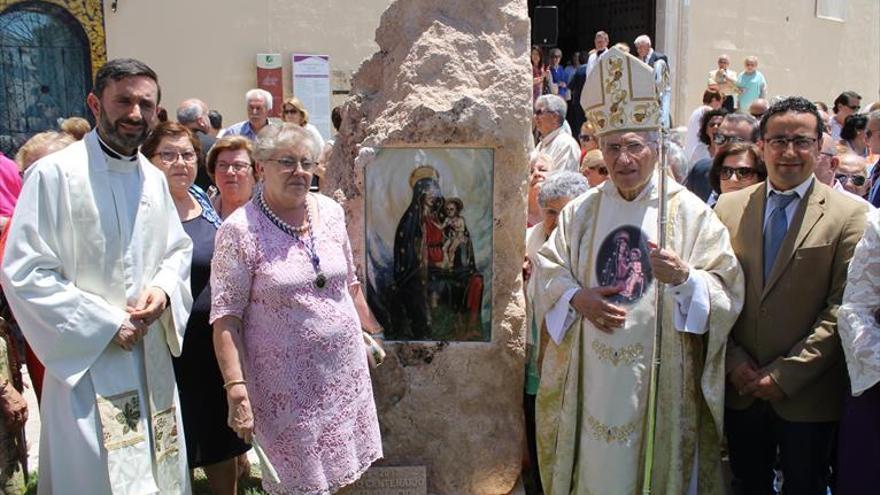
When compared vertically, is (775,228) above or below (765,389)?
above

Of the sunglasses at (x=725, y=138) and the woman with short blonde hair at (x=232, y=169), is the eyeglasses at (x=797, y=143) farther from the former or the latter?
the woman with short blonde hair at (x=232, y=169)

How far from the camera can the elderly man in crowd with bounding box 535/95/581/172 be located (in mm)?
6543

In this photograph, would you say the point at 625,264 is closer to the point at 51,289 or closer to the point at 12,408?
the point at 51,289

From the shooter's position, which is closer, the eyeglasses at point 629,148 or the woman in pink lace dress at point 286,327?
the woman in pink lace dress at point 286,327

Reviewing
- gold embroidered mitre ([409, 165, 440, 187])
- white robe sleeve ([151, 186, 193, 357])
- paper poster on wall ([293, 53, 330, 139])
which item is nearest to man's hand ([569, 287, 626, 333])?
gold embroidered mitre ([409, 165, 440, 187])

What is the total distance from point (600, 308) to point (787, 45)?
15206 millimetres

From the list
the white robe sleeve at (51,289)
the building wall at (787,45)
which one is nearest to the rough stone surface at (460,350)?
the white robe sleeve at (51,289)

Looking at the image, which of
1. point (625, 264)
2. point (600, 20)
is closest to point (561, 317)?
point (625, 264)

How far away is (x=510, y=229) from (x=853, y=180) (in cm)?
236

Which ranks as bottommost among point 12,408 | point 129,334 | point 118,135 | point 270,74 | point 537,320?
point 12,408

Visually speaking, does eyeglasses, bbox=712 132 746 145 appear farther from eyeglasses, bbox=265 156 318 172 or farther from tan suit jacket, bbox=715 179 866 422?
eyeglasses, bbox=265 156 318 172

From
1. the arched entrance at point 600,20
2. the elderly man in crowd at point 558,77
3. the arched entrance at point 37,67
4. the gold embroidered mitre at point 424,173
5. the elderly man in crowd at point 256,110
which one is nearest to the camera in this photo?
the gold embroidered mitre at point 424,173

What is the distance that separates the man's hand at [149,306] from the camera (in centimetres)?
302

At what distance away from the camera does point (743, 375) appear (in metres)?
3.17
